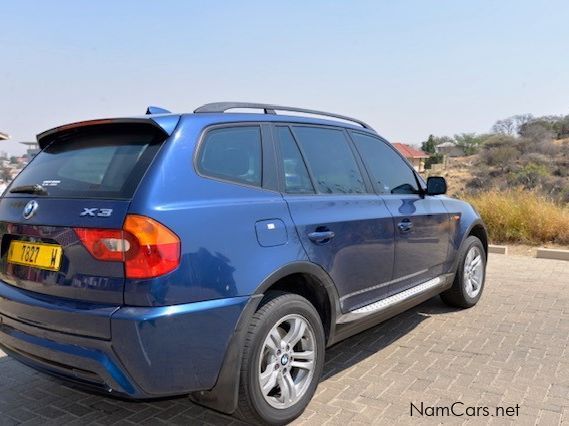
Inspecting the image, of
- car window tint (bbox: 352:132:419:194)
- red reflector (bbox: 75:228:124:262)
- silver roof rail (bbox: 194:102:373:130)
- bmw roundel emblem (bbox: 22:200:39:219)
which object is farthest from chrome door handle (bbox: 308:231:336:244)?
bmw roundel emblem (bbox: 22:200:39:219)

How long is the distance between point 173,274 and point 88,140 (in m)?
1.16

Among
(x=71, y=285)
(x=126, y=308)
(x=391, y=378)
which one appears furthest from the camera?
(x=391, y=378)

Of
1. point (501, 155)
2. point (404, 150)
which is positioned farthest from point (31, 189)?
point (501, 155)

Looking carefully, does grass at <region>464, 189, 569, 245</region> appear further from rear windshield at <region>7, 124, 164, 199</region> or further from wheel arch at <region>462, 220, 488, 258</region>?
rear windshield at <region>7, 124, 164, 199</region>

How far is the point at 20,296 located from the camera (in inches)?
107

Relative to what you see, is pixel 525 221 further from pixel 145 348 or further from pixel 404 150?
pixel 404 150

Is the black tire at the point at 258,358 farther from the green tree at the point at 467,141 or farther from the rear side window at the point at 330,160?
the green tree at the point at 467,141

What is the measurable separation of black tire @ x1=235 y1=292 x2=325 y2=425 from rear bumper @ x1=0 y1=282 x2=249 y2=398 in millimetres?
154

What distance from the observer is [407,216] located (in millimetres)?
4160

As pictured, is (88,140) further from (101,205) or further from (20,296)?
(20,296)

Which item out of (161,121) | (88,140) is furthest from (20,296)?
(161,121)

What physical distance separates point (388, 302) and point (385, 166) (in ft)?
3.93

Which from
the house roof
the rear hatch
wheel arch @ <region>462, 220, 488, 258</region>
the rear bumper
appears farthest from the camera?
wheel arch @ <region>462, 220, 488, 258</region>

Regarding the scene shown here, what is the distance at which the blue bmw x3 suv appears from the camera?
2.36 m
